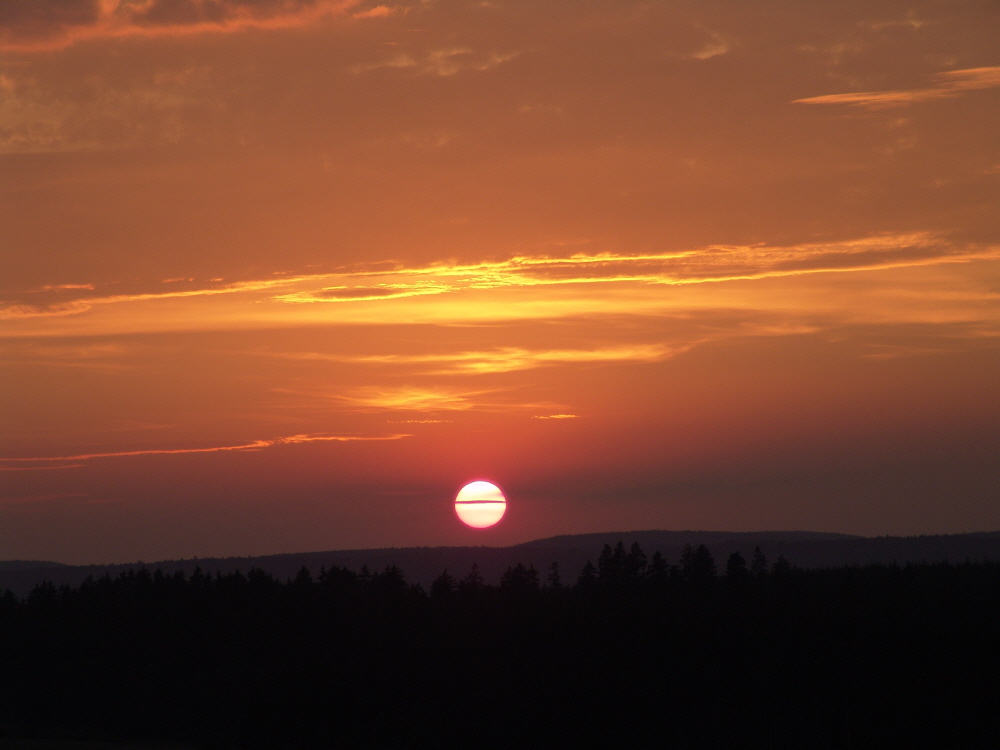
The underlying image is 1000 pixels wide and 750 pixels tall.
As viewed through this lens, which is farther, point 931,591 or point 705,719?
point 931,591

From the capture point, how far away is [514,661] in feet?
357

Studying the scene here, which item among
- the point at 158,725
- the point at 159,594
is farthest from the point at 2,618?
the point at 158,725

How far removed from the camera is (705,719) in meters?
100

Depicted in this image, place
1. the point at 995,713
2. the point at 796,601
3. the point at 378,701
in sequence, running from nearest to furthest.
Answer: the point at 995,713 → the point at 378,701 → the point at 796,601

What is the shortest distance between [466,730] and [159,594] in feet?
210

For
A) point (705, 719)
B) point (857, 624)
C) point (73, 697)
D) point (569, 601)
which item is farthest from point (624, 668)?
point (73, 697)

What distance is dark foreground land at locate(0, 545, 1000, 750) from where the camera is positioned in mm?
98625

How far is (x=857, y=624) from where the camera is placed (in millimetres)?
107062

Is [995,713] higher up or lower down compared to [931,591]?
lower down

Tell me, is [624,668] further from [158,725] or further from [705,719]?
[158,725]

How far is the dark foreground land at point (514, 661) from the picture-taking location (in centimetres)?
9862

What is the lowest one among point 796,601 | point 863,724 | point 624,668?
point 863,724

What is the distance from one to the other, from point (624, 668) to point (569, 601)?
32664 mm

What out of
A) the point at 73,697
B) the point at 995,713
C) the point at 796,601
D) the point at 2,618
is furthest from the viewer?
the point at 2,618
